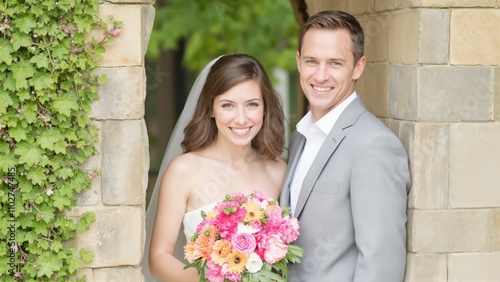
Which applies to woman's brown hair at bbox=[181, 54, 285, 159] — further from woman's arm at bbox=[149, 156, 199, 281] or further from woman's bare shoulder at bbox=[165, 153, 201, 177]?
woman's arm at bbox=[149, 156, 199, 281]

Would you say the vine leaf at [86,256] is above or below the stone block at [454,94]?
below

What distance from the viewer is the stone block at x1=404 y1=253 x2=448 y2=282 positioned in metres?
3.29

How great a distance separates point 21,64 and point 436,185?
5.70 ft

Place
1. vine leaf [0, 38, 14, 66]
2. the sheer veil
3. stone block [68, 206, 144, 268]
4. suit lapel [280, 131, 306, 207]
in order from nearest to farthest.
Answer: vine leaf [0, 38, 14, 66]
stone block [68, 206, 144, 268]
suit lapel [280, 131, 306, 207]
the sheer veil

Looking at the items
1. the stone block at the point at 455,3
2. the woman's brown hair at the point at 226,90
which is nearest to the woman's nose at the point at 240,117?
the woman's brown hair at the point at 226,90

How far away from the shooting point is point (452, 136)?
3291 millimetres

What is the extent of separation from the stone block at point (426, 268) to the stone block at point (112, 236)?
1.14 meters

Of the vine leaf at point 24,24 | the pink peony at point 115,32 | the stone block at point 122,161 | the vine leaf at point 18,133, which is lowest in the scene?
the stone block at point 122,161

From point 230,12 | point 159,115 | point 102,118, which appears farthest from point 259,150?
point 159,115

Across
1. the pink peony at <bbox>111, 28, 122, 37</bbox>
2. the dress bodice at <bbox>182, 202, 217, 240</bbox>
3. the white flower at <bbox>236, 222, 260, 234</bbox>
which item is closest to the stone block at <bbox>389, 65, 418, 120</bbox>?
the white flower at <bbox>236, 222, 260, 234</bbox>

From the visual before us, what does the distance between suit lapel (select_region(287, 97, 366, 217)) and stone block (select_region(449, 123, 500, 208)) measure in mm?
420

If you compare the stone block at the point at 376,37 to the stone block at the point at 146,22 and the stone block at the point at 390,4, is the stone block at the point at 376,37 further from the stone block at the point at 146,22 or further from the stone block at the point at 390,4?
the stone block at the point at 146,22

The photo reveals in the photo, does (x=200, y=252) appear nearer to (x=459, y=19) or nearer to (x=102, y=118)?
(x=102, y=118)

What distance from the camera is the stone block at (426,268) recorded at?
3295mm
